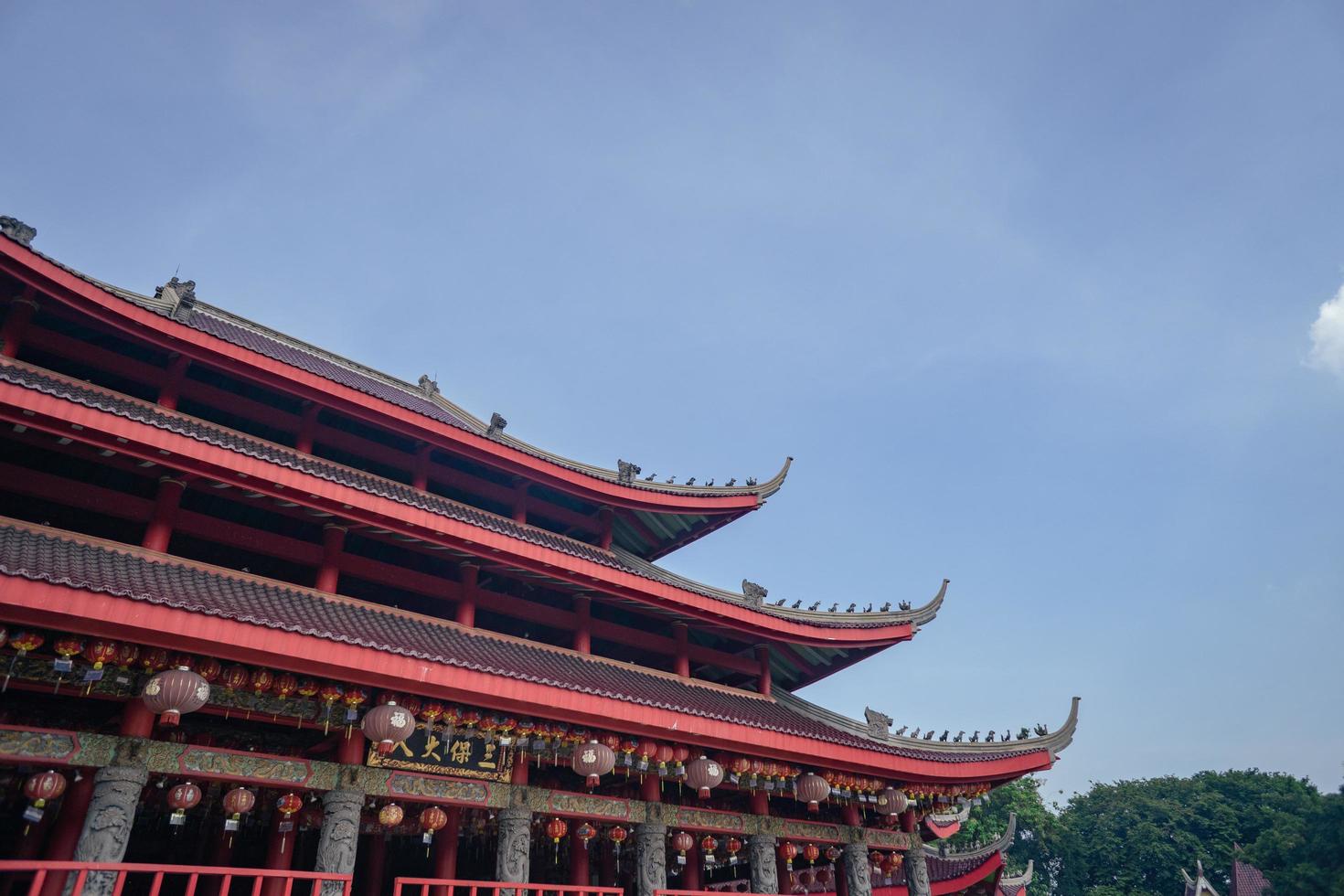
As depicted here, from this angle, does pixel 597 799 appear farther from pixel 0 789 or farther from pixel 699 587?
pixel 0 789

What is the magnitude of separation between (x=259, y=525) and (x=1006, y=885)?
28680mm

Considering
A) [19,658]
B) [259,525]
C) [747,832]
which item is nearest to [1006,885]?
[747,832]

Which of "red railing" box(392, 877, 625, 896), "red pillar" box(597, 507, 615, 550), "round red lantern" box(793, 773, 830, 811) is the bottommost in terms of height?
"red railing" box(392, 877, 625, 896)

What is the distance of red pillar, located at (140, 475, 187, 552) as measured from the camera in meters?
10.1

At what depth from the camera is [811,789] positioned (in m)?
13.0

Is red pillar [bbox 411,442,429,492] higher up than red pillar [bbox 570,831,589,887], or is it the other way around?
red pillar [bbox 411,442,429,492]

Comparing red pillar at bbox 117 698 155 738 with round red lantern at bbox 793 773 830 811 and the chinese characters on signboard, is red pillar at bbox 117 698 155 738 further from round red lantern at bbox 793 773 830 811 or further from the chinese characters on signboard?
round red lantern at bbox 793 773 830 811

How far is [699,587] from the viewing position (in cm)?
Result: 1636

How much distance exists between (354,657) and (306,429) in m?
5.91

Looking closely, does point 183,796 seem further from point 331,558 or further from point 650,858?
point 650,858

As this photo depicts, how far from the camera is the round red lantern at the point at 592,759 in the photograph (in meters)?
10.7

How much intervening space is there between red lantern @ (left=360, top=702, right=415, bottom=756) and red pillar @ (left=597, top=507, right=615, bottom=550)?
297 inches

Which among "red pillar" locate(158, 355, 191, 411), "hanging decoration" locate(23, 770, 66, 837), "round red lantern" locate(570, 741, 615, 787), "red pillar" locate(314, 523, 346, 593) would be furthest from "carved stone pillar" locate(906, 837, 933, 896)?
"red pillar" locate(158, 355, 191, 411)

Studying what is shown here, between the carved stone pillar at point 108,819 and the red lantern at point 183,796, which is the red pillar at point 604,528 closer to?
the red lantern at point 183,796
